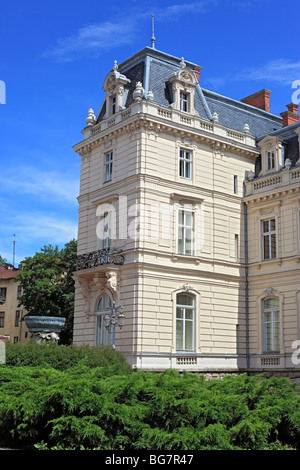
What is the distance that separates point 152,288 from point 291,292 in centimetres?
763

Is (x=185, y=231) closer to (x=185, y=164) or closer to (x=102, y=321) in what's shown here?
(x=185, y=164)

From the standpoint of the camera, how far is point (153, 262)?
28.3 m

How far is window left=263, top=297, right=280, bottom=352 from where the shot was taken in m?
30.7

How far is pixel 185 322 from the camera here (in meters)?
29.5

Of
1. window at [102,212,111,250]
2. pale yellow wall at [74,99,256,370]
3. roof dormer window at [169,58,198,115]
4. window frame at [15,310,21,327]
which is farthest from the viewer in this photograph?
window frame at [15,310,21,327]

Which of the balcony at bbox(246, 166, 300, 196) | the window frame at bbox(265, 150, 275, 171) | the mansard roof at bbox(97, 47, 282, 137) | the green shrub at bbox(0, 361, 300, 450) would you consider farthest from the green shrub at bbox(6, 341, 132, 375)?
the window frame at bbox(265, 150, 275, 171)

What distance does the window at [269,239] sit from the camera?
3162cm

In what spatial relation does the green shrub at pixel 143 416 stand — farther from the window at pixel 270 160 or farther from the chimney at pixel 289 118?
the chimney at pixel 289 118

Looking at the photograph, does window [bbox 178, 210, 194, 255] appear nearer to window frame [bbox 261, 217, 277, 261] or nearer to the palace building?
the palace building

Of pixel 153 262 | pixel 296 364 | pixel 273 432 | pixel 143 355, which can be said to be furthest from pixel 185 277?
pixel 273 432

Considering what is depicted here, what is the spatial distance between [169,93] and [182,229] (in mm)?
8130

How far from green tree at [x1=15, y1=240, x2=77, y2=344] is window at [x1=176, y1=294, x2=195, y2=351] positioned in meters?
18.3

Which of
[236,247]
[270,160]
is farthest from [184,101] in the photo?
[236,247]

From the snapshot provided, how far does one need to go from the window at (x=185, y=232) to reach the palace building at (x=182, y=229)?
0.06m
